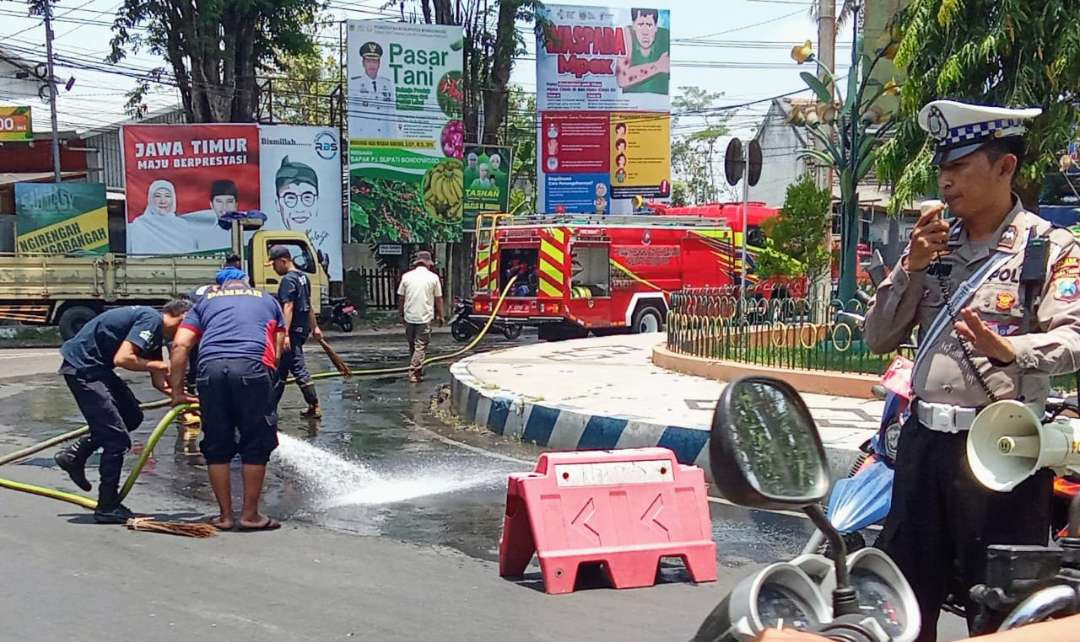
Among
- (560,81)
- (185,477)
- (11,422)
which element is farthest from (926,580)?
(560,81)

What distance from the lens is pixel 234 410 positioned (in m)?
6.86

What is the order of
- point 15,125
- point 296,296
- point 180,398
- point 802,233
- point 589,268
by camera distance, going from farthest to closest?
point 15,125, point 589,268, point 802,233, point 296,296, point 180,398

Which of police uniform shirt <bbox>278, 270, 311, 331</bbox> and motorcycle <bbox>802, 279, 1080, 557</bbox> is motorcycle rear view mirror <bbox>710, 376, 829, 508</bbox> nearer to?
motorcycle <bbox>802, 279, 1080, 557</bbox>

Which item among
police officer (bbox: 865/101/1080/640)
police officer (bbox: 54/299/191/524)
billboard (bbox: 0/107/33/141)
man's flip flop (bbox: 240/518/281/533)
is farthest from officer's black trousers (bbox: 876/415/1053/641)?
billboard (bbox: 0/107/33/141)

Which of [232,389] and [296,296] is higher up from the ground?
[296,296]

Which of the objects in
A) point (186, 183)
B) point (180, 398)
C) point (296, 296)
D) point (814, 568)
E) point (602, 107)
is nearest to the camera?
point (814, 568)

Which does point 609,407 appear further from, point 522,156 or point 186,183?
point 522,156

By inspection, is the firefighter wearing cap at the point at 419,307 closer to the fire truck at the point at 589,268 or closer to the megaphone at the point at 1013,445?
the fire truck at the point at 589,268

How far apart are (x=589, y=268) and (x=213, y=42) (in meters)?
12.4

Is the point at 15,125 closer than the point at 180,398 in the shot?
No

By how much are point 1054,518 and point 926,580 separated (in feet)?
1.69

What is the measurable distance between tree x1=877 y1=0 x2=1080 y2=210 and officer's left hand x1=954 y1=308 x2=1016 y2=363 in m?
8.19

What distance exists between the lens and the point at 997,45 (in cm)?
1052

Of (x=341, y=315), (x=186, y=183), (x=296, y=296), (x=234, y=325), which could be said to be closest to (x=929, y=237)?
(x=234, y=325)
